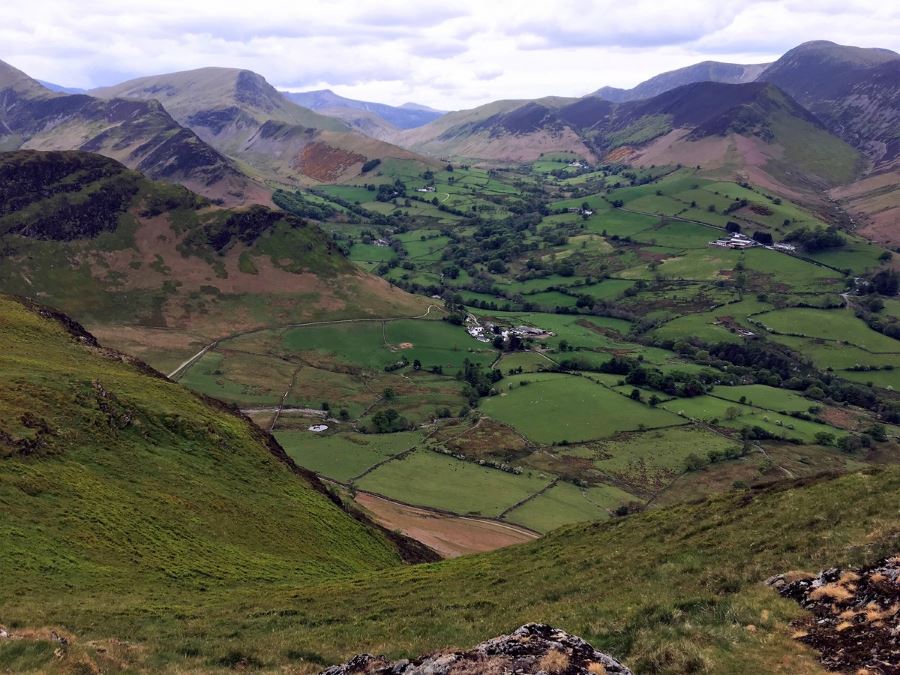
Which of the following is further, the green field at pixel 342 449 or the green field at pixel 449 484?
the green field at pixel 342 449

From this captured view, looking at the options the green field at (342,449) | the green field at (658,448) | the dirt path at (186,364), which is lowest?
the green field at (658,448)

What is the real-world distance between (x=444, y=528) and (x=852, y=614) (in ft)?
290

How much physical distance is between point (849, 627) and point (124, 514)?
5908cm

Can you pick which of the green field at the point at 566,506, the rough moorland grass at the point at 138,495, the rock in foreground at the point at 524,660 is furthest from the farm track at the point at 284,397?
the rock in foreground at the point at 524,660

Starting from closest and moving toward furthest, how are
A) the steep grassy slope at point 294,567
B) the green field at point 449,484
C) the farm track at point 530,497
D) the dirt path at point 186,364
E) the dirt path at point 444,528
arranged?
the steep grassy slope at point 294,567
the dirt path at point 444,528
the farm track at point 530,497
the green field at point 449,484
the dirt path at point 186,364

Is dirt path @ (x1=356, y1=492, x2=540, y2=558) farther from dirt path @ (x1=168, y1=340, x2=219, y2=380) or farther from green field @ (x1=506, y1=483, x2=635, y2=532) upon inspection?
dirt path @ (x1=168, y1=340, x2=219, y2=380)

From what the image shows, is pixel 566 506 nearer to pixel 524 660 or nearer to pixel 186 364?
pixel 524 660

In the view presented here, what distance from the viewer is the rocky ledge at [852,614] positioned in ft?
72.4

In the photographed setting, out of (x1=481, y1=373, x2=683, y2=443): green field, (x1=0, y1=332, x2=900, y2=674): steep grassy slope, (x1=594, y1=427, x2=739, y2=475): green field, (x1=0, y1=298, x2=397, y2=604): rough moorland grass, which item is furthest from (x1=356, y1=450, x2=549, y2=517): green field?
(x1=0, y1=332, x2=900, y2=674): steep grassy slope

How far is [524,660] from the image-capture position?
70.3ft

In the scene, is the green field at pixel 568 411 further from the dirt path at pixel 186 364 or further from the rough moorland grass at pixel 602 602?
the rough moorland grass at pixel 602 602

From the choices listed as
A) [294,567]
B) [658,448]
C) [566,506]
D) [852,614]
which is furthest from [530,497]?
[852,614]

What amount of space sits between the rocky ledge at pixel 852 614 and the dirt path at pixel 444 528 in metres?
71.8

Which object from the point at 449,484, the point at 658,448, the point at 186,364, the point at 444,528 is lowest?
the point at 658,448
